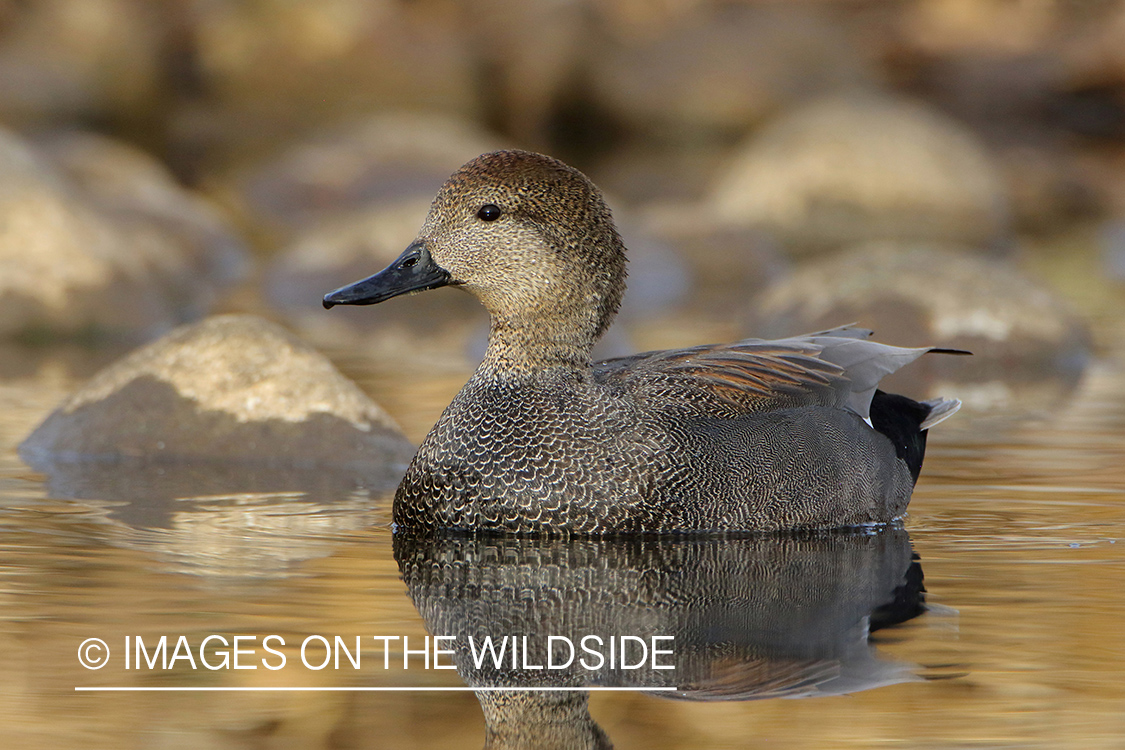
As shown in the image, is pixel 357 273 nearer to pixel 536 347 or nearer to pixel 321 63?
pixel 536 347

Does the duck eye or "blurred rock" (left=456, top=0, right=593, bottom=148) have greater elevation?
"blurred rock" (left=456, top=0, right=593, bottom=148)

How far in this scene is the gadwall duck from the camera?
6539mm

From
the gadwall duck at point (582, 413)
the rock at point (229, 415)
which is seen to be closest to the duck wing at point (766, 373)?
the gadwall duck at point (582, 413)

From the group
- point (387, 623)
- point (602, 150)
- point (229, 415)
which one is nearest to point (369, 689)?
point (387, 623)

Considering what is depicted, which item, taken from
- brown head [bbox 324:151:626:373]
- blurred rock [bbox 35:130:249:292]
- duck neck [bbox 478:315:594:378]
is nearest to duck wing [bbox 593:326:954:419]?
duck neck [bbox 478:315:594:378]

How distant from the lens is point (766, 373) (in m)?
7.04

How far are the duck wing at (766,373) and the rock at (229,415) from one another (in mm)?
1618

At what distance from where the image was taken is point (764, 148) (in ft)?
70.5

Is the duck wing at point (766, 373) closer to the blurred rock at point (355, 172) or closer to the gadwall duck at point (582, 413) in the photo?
the gadwall duck at point (582, 413)

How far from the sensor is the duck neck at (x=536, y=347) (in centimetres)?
689

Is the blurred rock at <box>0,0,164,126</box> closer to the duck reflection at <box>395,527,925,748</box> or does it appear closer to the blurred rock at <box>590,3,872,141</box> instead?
the blurred rock at <box>590,3,872,141</box>

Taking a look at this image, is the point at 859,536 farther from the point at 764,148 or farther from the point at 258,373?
the point at 764,148

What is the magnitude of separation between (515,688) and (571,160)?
22.8 metres

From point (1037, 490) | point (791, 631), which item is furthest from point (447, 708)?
point (1037, 490)
